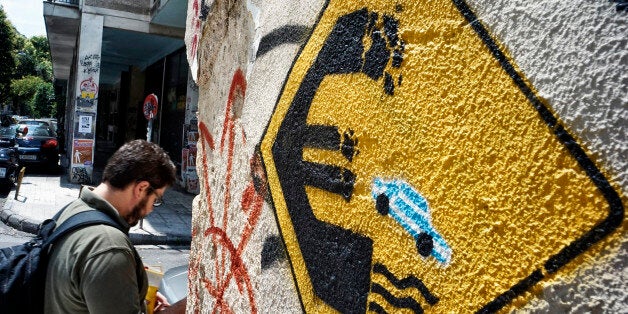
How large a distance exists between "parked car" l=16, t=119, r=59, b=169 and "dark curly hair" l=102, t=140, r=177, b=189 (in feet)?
42.5

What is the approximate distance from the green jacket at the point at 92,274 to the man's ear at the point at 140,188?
24 centimetres

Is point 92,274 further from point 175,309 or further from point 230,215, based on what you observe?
point 175,309

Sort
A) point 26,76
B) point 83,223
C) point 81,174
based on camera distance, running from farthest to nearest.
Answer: point 26,76
point 81,174
point 83,223

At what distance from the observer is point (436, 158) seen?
1.06 metres

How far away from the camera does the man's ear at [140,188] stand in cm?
204

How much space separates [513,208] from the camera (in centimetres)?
90

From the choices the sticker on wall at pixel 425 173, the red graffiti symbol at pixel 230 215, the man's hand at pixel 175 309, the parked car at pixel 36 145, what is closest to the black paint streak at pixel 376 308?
the sticker on wall at pixel 425 173

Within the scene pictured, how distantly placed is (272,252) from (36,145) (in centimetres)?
1381

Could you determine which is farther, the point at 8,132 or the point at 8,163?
the point at 8,132

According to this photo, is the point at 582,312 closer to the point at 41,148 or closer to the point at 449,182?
the point at 449,182

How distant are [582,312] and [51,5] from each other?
47.3 feet

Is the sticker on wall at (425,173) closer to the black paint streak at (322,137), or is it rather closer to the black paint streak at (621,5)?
the black paint streak at (322,137)

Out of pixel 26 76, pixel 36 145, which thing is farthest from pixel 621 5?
pixel 26 76

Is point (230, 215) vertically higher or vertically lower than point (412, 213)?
lower
